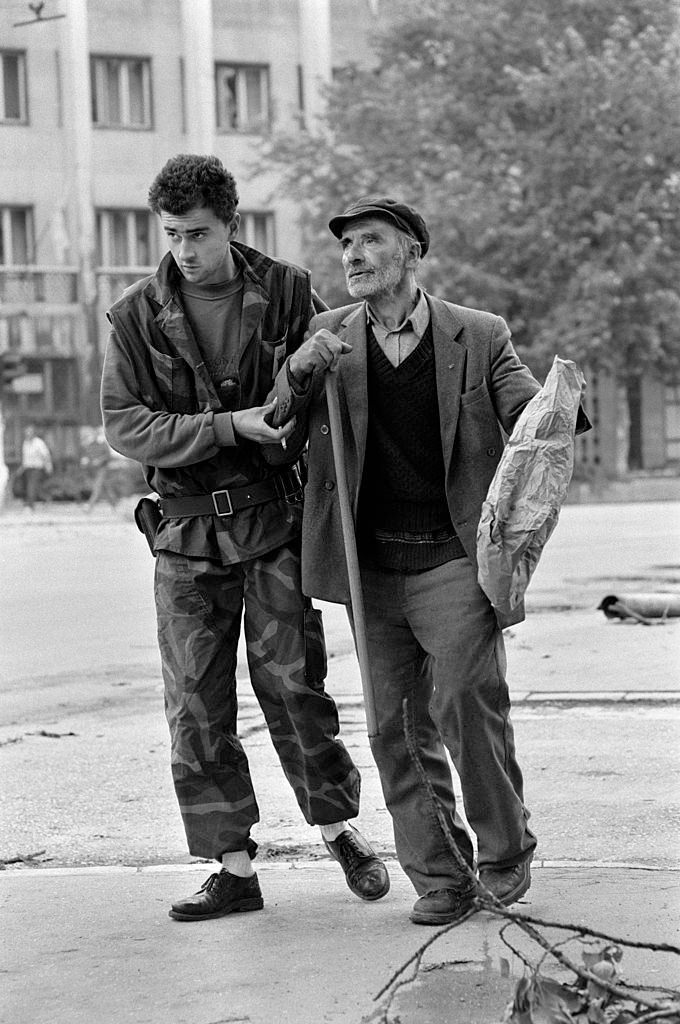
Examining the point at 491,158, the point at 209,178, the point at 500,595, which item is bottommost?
the point at 500,595

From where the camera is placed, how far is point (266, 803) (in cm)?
636

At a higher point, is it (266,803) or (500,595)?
(500,595)

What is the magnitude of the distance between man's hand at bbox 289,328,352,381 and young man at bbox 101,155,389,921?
1.04 feet

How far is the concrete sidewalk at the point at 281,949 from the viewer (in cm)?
387

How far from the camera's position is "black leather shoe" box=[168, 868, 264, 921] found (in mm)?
4680

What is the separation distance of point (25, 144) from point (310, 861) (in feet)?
123

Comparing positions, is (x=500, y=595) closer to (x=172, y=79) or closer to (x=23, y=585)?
(x=23, y=585)

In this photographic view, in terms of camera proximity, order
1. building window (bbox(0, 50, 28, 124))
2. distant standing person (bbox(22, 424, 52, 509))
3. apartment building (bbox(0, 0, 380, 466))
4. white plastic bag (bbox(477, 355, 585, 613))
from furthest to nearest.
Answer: apartment building (bbox(0, 0, 380, 466)) → building window (bbox(0, 50, 28, 124)) → distant standing person (bbox(22, 424, 52, 509)) → white plastic bag (bbox(477, 355, 585, 613))

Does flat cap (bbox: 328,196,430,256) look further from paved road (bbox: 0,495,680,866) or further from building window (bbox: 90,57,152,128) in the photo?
building window (bbox: 90,57,152,128)

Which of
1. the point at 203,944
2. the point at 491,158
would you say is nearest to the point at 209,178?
the point at 203,944

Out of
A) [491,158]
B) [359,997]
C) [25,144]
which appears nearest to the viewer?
[359,997]

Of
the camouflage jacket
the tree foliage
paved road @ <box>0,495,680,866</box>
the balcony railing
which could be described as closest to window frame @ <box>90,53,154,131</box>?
the balcony railing

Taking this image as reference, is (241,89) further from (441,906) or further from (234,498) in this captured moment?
(441,906)

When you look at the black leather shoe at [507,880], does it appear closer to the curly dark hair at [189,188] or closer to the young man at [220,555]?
the young man at [220,555]
